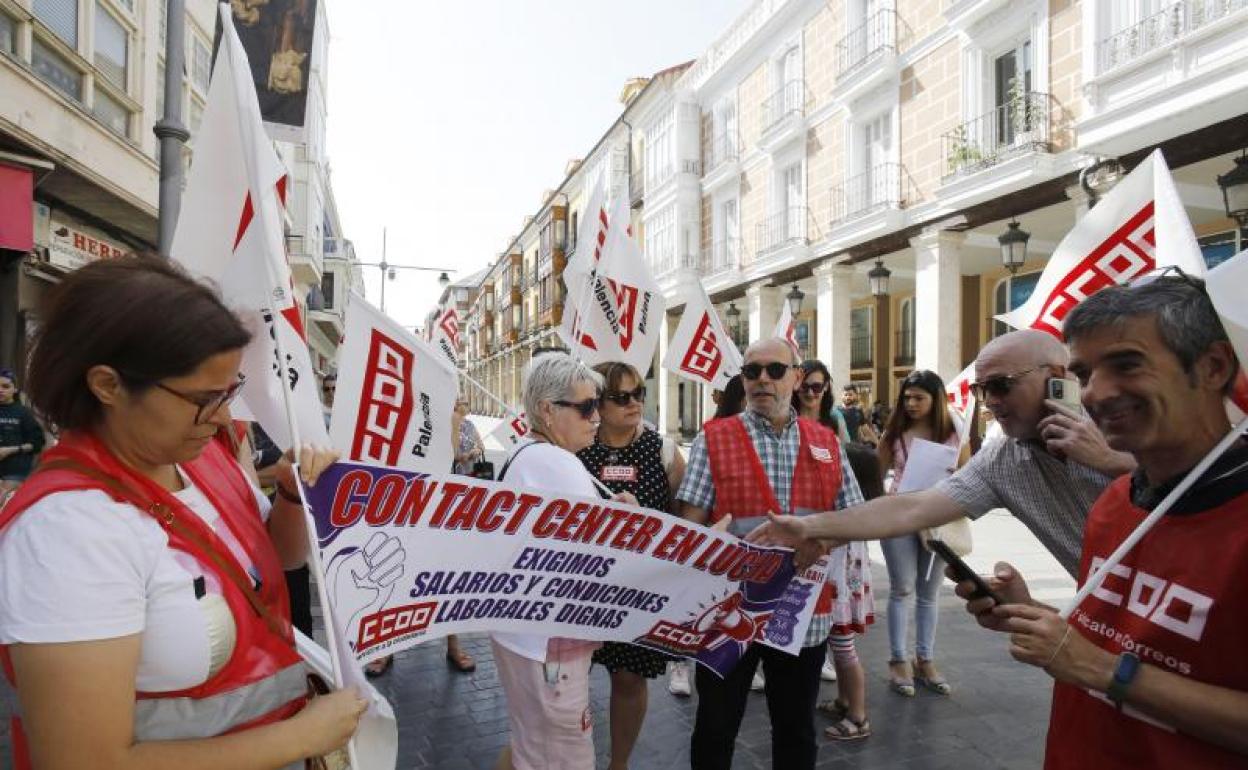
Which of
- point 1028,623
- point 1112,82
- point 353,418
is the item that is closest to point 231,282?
point 353,418

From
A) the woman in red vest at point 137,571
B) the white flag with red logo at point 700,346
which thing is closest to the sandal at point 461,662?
the white flag with red logo at point 700,346

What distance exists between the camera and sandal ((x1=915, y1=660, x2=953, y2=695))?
454cm

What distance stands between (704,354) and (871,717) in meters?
3.04

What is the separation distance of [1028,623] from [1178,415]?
0.54 m

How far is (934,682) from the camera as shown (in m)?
4.59

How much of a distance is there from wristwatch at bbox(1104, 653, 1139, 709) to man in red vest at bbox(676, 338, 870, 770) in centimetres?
134

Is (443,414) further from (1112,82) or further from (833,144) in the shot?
(833,144)

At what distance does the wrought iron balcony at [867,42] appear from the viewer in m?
15.1

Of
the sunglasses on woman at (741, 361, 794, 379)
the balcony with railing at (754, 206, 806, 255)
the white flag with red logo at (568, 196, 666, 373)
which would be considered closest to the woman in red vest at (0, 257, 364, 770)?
the sunglasses on woman at (741, 361, 794, 379)

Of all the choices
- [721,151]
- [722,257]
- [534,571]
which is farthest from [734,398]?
[721,151]

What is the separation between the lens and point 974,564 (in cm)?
774

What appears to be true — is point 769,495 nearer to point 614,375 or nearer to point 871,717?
point 614,375

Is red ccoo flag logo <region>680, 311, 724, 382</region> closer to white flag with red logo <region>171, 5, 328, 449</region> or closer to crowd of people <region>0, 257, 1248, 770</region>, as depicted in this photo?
crowd of people <region>0, 257, 1248, 770</region>

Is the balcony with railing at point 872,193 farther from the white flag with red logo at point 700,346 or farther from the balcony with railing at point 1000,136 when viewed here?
the white flag with red logo at point 700,346
